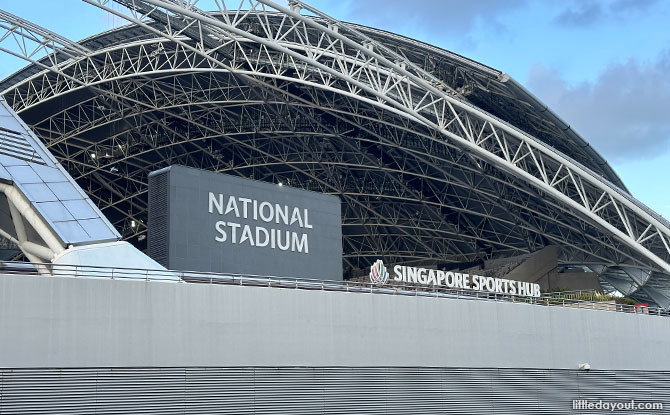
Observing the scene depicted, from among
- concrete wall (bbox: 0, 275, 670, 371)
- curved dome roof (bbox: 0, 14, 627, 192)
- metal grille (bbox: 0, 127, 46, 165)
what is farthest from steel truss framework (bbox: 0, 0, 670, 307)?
concrete wall (bbox: 0, 275, 670, 371)

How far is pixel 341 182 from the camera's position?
79.2 meters

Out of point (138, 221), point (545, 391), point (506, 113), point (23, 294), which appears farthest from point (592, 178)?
point (138, 221)

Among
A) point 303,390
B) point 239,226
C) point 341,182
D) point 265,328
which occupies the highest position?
point 341,182

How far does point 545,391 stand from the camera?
120 ft

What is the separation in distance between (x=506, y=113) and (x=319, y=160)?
19.4 meters

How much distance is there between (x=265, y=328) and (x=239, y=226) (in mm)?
6509

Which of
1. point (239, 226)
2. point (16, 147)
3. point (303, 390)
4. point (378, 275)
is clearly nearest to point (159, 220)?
point (239, 226)

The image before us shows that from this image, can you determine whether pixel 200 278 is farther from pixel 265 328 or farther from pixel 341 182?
pixel 341 182

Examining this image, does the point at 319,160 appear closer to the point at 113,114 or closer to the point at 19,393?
the point at 113,114

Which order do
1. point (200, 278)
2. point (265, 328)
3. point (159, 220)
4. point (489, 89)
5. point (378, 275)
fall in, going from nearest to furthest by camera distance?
1. point (265, 328)
2. point (200, 278)
3. point (159, 220)
4. point (378, 275)
5. point (489, 89)

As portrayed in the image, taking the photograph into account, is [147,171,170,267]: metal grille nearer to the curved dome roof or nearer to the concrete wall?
the concrete wall

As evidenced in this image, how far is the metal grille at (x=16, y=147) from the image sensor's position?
3231cm

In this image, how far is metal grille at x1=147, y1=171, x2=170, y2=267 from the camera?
106ft

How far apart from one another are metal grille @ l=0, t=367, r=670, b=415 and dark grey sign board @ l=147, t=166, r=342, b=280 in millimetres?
6498
